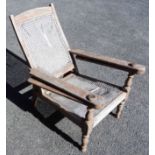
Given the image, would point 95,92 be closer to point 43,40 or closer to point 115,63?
point 115,63

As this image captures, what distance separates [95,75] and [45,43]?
4.05ft

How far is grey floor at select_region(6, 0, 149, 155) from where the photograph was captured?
9.46 ft

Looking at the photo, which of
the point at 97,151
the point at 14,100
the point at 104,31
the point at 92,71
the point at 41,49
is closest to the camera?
the point at 97,151

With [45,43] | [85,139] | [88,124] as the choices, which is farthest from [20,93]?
[88,124]

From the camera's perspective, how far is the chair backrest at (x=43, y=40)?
113 inches

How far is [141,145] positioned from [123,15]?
13.5ft

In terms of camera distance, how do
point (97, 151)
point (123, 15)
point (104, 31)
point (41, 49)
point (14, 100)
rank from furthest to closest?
point (123, 15) → point (104, 31) → point (14, 100) → point (41, 49) → point (97, 151)

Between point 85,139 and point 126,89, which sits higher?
point 126,89

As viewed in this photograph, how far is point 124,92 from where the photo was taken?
2.90m

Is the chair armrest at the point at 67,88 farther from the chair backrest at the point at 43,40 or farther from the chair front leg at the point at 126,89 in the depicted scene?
the chair front leg at the point at 126,89

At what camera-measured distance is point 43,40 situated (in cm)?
310

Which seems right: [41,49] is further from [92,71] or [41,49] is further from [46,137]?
[92,71]
